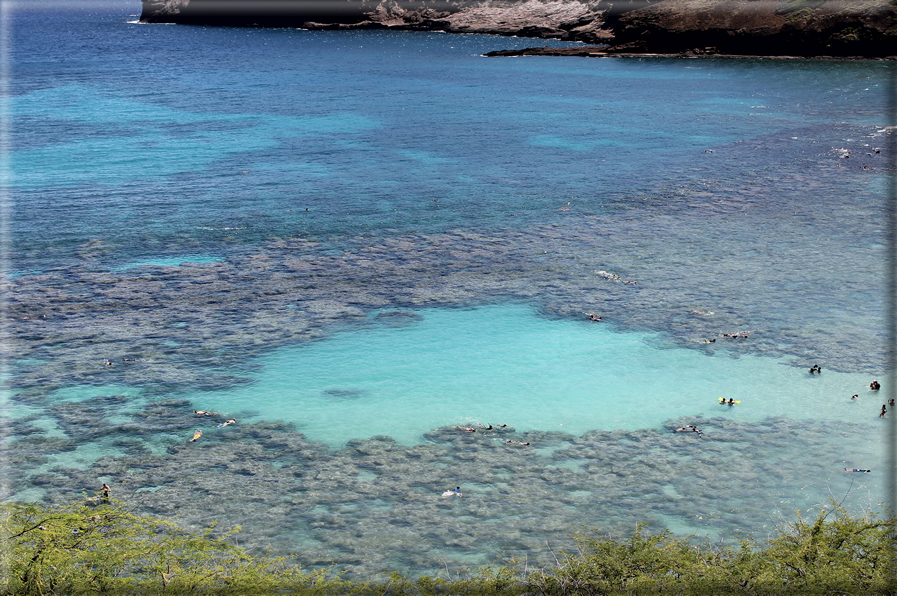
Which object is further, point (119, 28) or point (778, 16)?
point (119, 28)

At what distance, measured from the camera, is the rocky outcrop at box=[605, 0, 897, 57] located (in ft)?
206

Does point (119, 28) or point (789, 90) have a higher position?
point (119, 28)

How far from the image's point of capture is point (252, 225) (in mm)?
21188

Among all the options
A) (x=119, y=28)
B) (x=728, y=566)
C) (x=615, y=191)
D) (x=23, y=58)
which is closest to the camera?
(x=728, y=566)

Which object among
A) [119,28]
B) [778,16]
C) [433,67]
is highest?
[119,28]

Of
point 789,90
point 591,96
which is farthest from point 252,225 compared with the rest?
point 789,90

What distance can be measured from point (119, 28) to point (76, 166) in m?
125

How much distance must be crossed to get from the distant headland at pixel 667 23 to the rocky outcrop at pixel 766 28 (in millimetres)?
81

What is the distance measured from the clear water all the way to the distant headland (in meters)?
38.2

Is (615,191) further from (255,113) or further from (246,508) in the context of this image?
(255,113)

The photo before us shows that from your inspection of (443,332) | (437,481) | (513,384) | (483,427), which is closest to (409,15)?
(443,332)

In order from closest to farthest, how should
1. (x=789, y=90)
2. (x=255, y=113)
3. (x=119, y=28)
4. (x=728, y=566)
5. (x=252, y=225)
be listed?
(x=728, y=566) < (x=252, y=225) < (x=255, y=113) < (x=789, y=90) < (x=119, y=28)

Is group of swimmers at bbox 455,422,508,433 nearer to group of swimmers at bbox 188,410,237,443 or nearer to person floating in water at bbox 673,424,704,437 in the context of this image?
person floating in water at bbox 673,424,704,437

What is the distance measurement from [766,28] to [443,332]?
63792 millimetres
